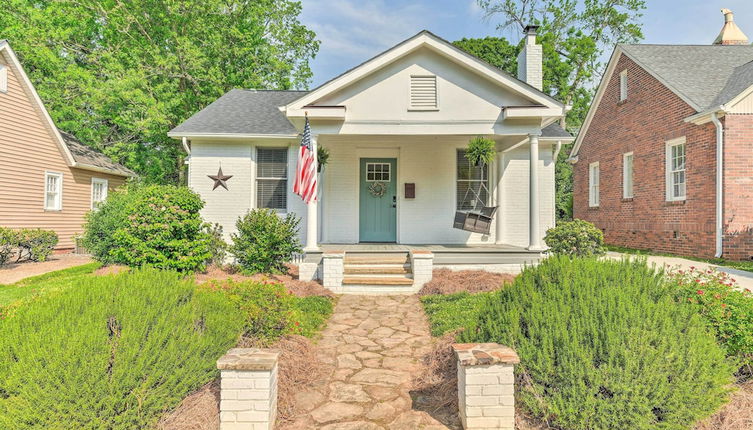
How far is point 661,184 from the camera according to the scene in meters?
11.4

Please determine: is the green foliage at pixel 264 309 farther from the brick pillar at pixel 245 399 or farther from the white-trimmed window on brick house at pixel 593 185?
the white-trimmed window on brick house at pixel 593 185

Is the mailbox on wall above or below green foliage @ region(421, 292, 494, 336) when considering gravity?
above

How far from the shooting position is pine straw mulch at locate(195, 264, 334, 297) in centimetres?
662

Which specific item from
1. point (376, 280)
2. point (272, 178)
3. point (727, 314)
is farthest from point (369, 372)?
point (272, 178)

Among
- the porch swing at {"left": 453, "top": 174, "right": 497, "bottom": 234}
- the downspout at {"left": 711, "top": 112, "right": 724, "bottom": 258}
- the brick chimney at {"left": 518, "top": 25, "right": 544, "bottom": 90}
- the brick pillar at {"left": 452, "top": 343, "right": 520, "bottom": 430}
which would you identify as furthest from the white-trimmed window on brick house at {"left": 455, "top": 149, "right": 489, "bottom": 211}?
the brick pillar at {"left": 452, "top": 343, "right": 520, "bottom": 430}

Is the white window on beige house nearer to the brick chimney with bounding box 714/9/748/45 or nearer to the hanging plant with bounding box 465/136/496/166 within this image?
the hanging plant with bounding box 465/136/496/166

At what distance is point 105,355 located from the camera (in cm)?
243

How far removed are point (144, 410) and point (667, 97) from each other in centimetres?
1440

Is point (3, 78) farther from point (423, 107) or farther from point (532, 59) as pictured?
point (532, 59)

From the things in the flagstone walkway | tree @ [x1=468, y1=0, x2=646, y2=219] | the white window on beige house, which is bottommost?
the flagstone walkway

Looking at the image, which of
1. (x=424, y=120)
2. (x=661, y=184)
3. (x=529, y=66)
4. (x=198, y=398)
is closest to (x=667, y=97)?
(x=661, y=184)

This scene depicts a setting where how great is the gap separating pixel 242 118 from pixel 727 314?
1066 cm

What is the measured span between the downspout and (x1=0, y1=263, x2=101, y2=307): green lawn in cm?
1363

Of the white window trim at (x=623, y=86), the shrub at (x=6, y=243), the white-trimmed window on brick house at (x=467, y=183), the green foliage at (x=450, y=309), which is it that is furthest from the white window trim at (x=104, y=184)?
the white window trim at (x=623, y=86)
